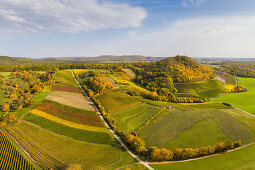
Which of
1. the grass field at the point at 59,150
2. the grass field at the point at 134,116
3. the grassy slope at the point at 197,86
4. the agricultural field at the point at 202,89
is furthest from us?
the grassy slope at the point at 197,86

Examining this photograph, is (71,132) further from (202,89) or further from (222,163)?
(202,89)

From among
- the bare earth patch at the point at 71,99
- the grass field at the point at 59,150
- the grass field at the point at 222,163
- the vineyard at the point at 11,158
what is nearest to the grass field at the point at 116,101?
the bare earth patch at the point at 71,99

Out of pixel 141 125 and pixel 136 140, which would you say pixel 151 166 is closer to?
pixel 136 140

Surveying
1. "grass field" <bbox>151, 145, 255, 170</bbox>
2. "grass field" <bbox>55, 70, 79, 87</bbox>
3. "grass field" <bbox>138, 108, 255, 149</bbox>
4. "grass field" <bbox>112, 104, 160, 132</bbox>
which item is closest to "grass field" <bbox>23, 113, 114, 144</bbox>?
"grass field" <bbox>112, 104, 160, 132</bbox>

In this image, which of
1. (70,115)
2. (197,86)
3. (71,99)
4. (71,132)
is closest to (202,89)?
(197,86)

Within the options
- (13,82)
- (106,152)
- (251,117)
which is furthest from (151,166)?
(13,82)

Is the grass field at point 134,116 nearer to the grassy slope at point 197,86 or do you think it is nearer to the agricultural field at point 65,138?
the agricultural field at point 65,138
